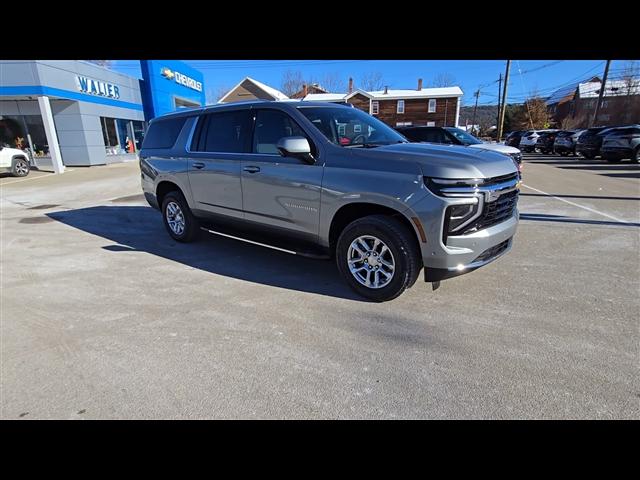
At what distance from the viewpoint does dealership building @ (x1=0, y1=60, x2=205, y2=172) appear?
696 inches

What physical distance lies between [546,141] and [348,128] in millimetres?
27367

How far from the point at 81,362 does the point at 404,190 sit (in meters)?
3.01

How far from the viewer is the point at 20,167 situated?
1703 cm

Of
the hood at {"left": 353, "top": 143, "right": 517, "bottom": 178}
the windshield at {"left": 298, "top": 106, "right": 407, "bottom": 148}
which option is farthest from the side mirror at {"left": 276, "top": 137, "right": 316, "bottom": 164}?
the hood at {"left": 353, "top": 143, "right": 517, "bottom": 178}

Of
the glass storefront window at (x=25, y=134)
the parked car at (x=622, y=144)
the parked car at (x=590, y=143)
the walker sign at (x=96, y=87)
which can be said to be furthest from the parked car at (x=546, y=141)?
the glass storefront window at (x=25, y=134)

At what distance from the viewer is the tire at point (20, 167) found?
1672cm

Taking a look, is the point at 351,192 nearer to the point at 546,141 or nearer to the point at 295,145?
the point at 295,145

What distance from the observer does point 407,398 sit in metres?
2.37

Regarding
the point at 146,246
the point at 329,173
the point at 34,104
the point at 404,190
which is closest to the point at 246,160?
the point at 329,173

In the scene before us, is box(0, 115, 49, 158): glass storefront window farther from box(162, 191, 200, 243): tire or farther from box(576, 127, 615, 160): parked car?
box(576, 127, 615, 160): parked car

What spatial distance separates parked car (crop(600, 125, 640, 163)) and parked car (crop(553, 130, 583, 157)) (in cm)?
487

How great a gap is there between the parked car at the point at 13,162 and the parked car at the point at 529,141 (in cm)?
3196

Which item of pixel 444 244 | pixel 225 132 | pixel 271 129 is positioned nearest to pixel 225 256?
pixel 225 132
